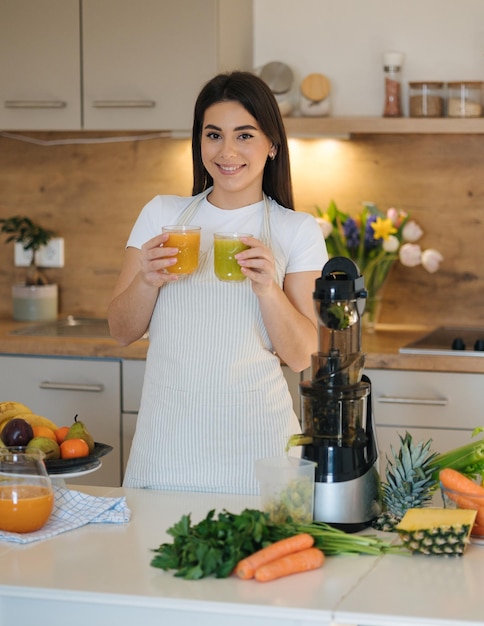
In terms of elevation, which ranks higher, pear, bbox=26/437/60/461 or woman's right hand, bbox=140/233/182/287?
woman's right hand, bbox=140/233/182/287

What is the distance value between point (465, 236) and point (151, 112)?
1188mm

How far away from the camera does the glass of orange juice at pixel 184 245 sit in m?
2.02

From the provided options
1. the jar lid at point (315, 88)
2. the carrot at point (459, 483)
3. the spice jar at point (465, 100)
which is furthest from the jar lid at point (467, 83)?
the carrot at point (459, 483)

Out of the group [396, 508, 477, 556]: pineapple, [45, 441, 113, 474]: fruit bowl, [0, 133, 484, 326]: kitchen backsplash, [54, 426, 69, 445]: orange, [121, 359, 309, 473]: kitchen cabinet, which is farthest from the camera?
[0, 133, 484, 326]: kitchen backsplash

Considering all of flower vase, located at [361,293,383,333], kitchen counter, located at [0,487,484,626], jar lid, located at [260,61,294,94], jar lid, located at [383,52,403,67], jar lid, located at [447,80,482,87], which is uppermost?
jar lid, located at [383,52,403,67]

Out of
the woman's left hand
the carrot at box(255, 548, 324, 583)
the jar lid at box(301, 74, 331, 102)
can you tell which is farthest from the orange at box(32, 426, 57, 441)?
the jar lid at box(301, 74, 331, 102)

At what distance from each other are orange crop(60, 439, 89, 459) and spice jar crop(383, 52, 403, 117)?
1.99 m

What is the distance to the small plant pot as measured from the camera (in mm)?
3836

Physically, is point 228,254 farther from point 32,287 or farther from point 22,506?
point 32,287

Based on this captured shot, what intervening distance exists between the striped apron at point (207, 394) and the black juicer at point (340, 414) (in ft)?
1.43

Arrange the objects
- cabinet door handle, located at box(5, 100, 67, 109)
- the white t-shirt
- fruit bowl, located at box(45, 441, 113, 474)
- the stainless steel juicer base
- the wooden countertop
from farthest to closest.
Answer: cabinet door handle, located at box(5, 100, 67, 109) < the wooden countertop < the white t-shirt < fruit bowl, located at box(45, 441, 113, 474) < the stainless steel juicer base

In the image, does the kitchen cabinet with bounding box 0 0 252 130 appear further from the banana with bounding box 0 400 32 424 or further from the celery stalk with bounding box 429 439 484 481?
the celery stalk with bounding box 429 439 484 481

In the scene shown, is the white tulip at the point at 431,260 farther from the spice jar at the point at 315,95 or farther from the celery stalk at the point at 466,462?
the celery stalk at the point at 466,462

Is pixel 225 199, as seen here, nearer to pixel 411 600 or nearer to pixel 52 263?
pixel 411 600
